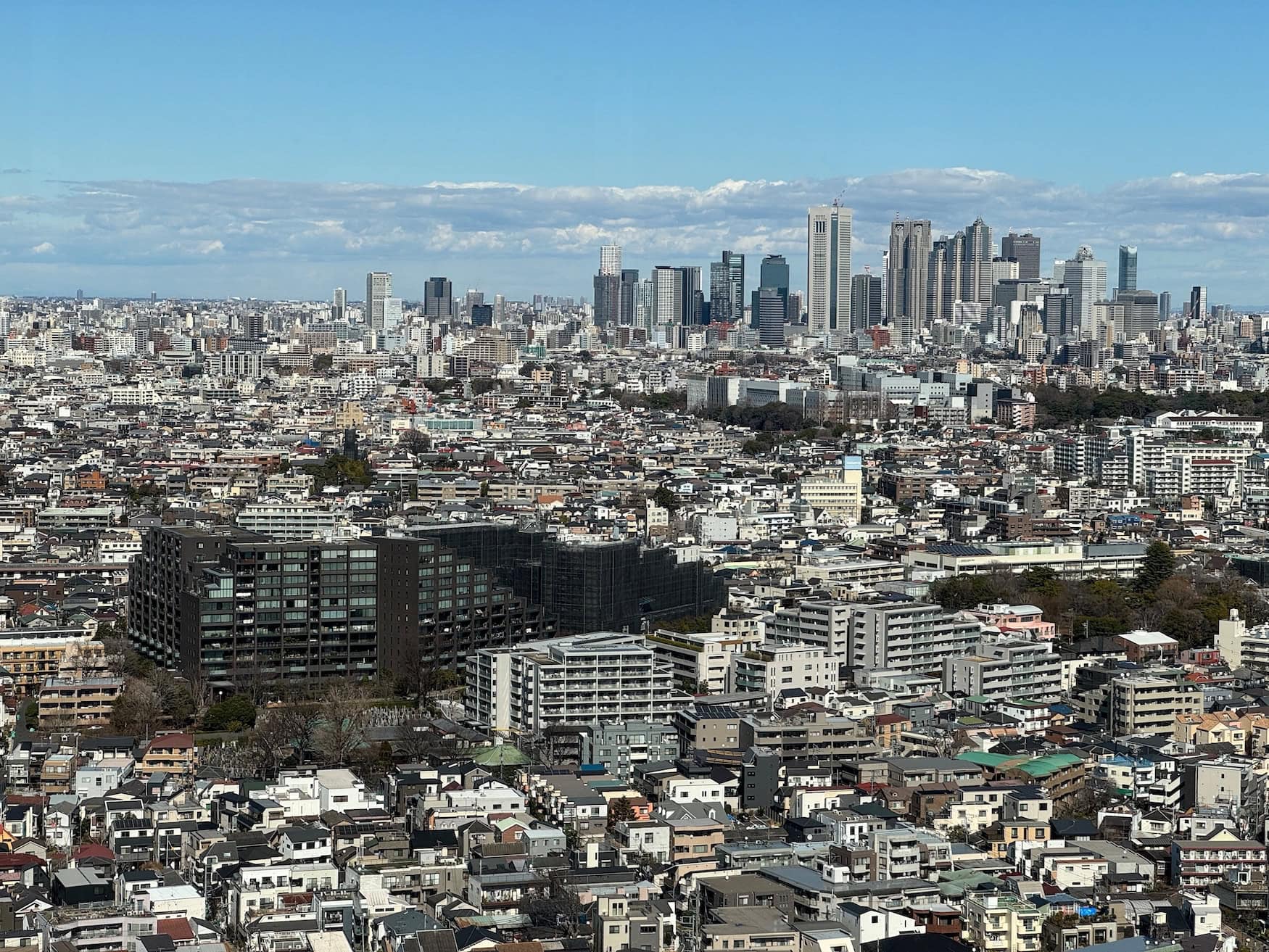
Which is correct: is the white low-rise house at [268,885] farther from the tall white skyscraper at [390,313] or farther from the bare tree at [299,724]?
the tall white skyscraper at [390,313]

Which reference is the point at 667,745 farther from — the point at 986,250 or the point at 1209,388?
the point at 986,250

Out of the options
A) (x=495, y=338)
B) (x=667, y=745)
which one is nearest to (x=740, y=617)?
(x=667, y=745)

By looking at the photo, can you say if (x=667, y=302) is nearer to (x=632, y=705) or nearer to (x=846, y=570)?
(x=846, y=570)

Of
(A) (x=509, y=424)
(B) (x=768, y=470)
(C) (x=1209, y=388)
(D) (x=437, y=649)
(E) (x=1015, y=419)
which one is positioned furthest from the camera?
(C) (x=1209, y=388)

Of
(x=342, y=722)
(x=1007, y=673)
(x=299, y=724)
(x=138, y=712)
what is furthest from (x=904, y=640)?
(x=138, y=712)

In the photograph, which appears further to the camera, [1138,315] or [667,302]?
[667,302]

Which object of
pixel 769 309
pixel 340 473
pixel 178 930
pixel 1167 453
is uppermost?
pixel 769 309

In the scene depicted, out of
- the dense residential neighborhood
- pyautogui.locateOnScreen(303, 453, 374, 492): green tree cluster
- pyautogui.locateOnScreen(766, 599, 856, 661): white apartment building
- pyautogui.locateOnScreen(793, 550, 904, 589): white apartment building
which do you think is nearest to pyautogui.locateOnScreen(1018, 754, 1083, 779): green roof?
the dense residential neighborhood
